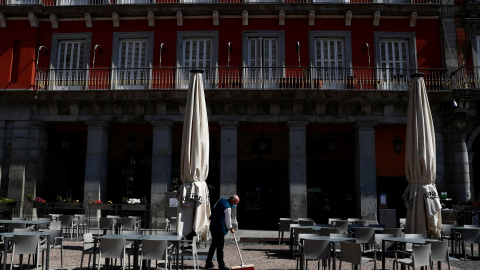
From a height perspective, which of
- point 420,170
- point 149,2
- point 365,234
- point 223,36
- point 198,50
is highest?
point 149,2

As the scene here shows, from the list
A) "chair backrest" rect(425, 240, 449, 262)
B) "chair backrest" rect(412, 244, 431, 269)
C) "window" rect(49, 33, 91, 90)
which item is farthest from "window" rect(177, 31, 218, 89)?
"chair backrest" rect(412, 244, 431, 269)

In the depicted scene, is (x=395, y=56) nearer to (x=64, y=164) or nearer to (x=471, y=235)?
(x=471, y=235)

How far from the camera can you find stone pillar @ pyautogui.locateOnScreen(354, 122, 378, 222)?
16188 millimetres

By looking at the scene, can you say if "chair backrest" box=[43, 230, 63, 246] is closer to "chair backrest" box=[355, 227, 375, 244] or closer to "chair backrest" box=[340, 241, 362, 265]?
"chair backrest" box=[340, 241, 362, 265]

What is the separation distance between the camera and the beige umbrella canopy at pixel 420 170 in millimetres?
9656

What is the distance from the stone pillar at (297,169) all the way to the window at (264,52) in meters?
2.29

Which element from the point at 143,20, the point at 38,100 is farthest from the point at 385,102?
the point at 38,100

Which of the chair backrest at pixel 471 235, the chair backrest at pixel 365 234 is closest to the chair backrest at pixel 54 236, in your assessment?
the chair backrest at pixel 365 234

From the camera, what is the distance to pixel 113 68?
17.2m

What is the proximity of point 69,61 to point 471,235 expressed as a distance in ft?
52.6

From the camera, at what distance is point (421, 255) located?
7215mm

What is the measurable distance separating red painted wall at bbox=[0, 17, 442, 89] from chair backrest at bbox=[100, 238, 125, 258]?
11291 millimetres

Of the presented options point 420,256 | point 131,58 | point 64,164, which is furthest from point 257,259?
point 64,164

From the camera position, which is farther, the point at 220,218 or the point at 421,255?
the point at 220,218
